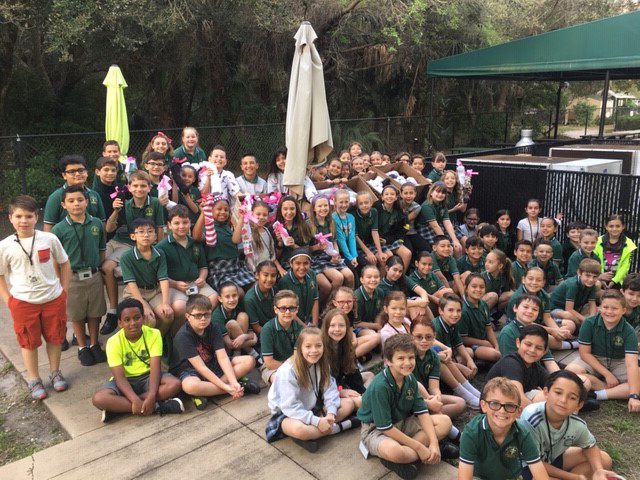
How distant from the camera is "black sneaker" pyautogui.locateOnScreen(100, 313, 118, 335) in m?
5.23

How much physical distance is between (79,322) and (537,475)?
3.94 metres

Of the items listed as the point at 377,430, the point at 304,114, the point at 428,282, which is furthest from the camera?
the point at 428,282

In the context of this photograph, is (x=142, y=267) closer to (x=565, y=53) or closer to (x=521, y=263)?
(x=521, y=263)

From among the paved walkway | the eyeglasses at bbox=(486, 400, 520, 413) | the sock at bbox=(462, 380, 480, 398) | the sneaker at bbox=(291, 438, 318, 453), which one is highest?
the eyeglasses at bbox=(486, 400, 520, 413)

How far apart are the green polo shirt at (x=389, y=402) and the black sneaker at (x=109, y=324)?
9.69 ft

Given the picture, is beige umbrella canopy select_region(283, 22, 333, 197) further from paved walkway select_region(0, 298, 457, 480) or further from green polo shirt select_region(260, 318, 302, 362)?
paved walkway select_region(0, 298, 457, 480)

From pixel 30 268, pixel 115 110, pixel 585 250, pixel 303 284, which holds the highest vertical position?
pixel 115 110

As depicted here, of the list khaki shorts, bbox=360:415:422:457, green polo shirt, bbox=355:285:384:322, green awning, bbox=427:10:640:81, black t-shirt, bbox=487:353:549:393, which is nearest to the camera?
khaki shorts, bbox=360:415:422:457

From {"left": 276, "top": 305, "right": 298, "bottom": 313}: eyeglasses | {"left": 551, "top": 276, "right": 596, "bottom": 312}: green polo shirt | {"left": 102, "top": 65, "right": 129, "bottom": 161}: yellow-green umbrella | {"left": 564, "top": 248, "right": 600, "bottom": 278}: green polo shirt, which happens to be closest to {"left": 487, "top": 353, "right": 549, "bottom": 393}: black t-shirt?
{"left": 276, "top": 305, "right": 298, "bottom": 313}: eyeglasses

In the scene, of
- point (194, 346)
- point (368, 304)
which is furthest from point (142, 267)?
point (368, 304)

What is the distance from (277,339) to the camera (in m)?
4.29

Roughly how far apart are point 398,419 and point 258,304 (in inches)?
75.3

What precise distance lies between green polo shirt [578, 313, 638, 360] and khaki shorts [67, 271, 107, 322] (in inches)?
169

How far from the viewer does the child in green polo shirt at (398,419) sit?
10.7 feet
